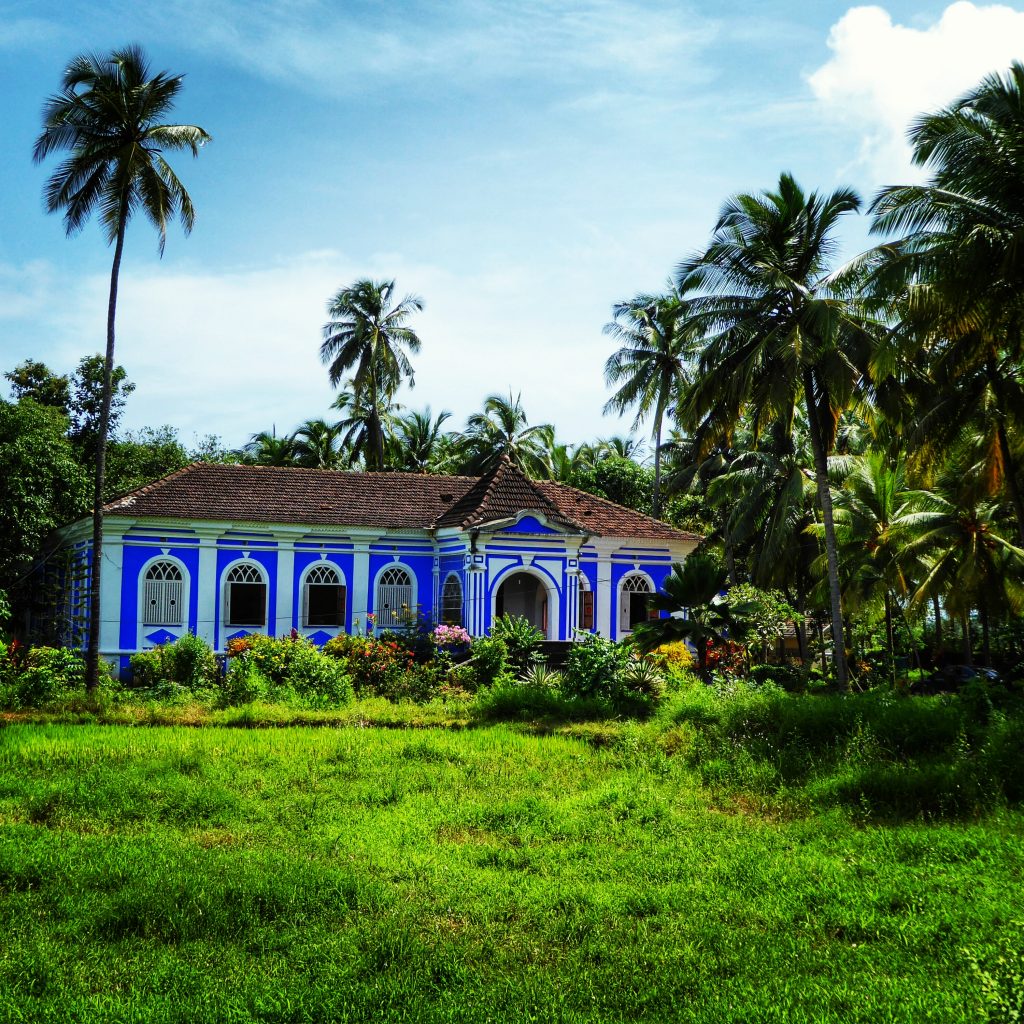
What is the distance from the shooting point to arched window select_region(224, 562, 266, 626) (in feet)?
79.4

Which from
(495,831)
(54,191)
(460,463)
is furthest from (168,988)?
(460,463)

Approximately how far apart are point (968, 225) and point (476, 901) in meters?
13.0

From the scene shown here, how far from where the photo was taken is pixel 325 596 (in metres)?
25.2

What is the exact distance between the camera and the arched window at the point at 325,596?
82.0ft

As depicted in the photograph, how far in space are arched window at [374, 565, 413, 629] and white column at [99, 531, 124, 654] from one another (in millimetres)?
6130

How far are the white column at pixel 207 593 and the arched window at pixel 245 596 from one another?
1.19ft

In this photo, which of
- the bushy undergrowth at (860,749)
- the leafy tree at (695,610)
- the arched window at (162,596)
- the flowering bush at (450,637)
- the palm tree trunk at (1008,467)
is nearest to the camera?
the bushy undergrowth at (860,749)

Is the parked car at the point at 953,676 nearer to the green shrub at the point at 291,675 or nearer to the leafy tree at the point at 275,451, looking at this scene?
the green shrub at the point at 291,675

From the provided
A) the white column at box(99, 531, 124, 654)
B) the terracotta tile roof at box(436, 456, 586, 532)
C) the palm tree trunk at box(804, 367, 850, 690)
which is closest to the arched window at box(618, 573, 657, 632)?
the terracotta tile roof at box(436, 456, 586, 532)

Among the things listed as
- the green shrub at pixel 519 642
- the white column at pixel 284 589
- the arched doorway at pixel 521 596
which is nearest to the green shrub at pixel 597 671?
the green shrub at pixel 519 642

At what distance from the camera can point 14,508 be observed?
82.4 feet

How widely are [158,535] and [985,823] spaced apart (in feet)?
62.2

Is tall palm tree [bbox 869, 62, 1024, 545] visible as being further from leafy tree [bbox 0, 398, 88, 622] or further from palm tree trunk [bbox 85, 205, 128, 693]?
leafy tree [bbox 0, 398, 88, 622]

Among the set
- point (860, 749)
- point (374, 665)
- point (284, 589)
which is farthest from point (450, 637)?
point (860, 749)
